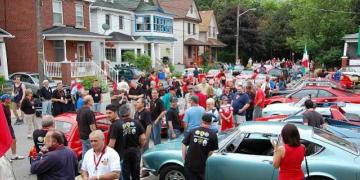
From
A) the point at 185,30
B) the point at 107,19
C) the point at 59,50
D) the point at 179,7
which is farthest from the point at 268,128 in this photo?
the point at 179,7

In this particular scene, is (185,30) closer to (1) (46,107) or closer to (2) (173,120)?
(1) (46,107)

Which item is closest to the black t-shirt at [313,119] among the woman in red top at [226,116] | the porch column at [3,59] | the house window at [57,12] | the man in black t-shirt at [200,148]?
the woman in red top at [226,116]

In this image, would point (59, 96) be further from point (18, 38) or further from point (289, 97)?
point (18, 38)

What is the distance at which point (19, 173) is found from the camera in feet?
29.5

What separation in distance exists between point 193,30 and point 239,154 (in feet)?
164

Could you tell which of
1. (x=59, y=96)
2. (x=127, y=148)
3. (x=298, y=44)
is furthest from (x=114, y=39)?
(x=127, y=148)

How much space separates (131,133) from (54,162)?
1.92 metres

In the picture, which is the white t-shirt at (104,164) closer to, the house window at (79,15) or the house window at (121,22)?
the house window at (79,15)

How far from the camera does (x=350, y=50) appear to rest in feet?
123

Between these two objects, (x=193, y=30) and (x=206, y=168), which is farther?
(x=193, y=30)

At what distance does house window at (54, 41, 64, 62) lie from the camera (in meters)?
28.9

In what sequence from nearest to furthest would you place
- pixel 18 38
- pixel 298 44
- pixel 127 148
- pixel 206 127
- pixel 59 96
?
pixel 206 127, pixel 127 148, pixel 59 96, pixel 18 38, pixel 298 44

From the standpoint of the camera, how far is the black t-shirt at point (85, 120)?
8.13 m

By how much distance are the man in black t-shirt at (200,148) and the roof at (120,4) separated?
31321 mm
